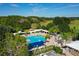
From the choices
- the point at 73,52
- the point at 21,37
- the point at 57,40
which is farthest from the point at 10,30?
the point at 73,52

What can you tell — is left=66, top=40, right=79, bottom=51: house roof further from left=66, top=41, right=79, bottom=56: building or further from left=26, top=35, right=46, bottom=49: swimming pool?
left=26, top=35, right=46, bottom=49: swimming pool

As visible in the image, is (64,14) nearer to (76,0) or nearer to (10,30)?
(76,0)

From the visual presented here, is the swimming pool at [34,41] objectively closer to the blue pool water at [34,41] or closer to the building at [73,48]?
the blue pool water at [34,41]

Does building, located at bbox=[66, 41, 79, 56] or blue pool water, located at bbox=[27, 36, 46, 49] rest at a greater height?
blue pool water, located at bbox=[27, 36, 46, 49]

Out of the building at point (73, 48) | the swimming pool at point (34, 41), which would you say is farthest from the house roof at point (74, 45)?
the swimming pool at point (34, 41)

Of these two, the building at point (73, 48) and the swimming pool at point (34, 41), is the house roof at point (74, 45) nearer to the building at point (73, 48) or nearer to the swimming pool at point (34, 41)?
the building at point (73, 48)

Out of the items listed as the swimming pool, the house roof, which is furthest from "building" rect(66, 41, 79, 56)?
the swimming pool

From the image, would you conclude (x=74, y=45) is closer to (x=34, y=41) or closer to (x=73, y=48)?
(x=73, y=48)

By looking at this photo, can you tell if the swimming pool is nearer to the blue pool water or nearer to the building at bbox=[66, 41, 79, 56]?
the blue pool water

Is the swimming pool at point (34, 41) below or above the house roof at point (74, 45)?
above
